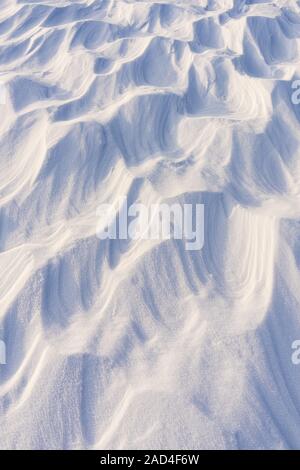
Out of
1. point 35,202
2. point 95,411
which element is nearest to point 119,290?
point 95,411

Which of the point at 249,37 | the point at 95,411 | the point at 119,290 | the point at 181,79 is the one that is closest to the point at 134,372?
the point at 95,411

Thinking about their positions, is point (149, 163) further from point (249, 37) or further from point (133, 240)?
point (249, 37)

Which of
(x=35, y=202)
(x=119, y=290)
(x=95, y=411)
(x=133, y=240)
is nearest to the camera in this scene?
(x=95, y=411)

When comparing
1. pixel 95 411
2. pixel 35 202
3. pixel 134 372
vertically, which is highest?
pixel 35 202

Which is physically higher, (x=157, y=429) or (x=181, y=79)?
(x=181, y=79)
